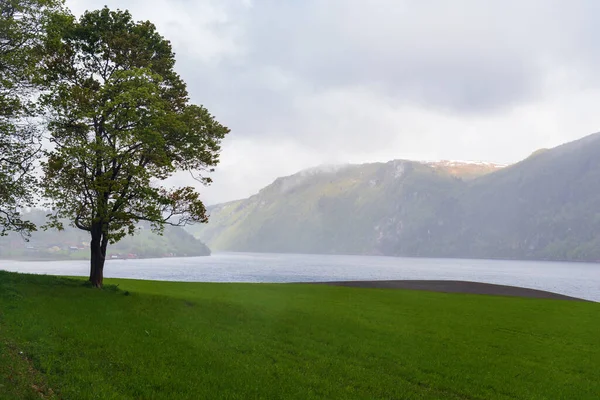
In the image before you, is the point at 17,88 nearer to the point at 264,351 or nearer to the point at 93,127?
the point at 93,127

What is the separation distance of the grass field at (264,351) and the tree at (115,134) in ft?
19.8

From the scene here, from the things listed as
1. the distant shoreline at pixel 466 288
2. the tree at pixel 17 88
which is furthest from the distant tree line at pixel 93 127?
the distant shoreline at pixel 466 288

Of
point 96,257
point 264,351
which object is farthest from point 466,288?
point 96,257

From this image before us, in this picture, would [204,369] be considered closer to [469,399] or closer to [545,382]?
[469,399]

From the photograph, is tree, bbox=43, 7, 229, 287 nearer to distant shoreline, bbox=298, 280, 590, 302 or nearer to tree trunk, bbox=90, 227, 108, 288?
tree trunk, bbox=90, 227, 108, 288

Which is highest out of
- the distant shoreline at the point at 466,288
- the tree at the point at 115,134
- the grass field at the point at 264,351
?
the tree at the point at 115,134

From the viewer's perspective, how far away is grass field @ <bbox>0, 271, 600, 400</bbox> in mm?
13789

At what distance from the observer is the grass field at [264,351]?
13789mm

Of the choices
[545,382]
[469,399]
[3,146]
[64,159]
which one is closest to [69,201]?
[64,159]

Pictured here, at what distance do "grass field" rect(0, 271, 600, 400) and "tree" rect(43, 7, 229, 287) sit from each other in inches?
237

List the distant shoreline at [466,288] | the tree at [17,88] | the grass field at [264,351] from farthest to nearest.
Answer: the distant shoreline at [466,288] < the tree at [17,88] < the grass field at [264,351]

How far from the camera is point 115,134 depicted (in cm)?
2802

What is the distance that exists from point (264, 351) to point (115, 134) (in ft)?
60.1

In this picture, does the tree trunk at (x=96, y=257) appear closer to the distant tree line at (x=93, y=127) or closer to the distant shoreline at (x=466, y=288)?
the distant tree line at (x=93, y=127)
